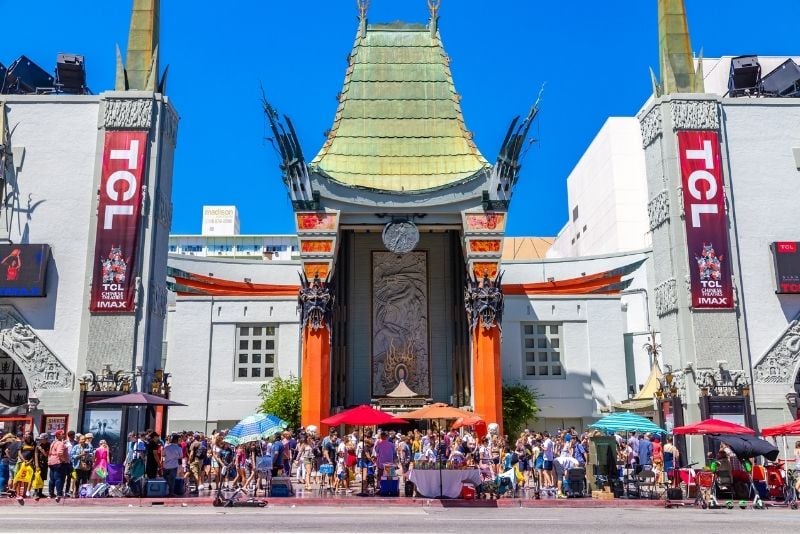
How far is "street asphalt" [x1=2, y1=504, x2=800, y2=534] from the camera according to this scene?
1373 centimetres

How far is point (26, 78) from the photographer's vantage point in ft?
106

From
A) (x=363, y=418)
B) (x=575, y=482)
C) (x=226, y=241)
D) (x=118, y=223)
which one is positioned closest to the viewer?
(x=575, y=482)

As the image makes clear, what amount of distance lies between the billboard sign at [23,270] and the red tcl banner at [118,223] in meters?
1.71

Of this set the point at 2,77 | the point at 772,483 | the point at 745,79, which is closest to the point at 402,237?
the point at 745,79

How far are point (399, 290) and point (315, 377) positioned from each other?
714 cm

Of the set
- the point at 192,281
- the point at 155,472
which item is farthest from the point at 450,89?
the point at 155,472

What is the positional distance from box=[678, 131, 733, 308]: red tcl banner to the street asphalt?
926 cm

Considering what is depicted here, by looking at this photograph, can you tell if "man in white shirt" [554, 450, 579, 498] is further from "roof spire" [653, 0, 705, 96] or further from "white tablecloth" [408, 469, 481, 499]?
"roof spire" [653, 0, 705, 96]

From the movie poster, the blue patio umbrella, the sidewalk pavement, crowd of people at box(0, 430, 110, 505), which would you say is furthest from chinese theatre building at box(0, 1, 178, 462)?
the blue patio umbrella

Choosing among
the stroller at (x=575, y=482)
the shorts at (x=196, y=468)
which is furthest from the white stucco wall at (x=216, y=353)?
the stroller at (x=575, y=482)

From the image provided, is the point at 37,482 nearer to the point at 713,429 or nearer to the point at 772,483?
the point at 713,429

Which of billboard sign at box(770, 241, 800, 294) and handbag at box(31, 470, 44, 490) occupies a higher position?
billboard sign at box(770, 241, 800, 294)

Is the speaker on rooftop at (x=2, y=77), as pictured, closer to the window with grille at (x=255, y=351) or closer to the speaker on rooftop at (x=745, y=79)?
the window with grille at (x=255, y=351)

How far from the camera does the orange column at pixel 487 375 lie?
35.6 meters
